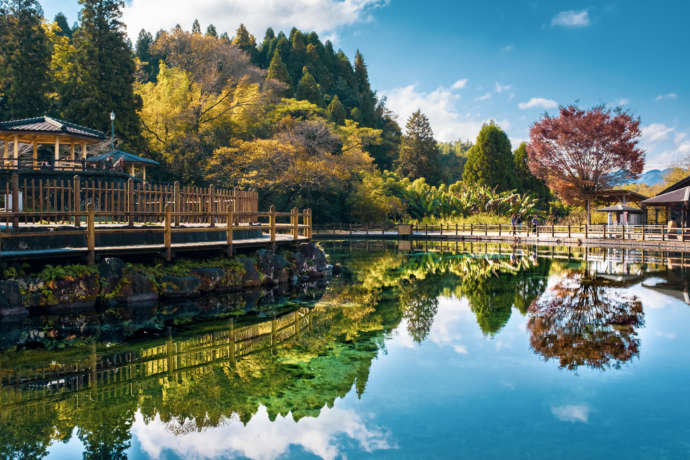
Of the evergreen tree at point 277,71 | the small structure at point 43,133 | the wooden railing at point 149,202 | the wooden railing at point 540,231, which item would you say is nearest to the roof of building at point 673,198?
the wooden railing at point 540,231

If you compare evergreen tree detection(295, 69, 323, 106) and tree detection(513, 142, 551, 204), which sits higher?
evergreen tree detection(295, 69, 323, 106)

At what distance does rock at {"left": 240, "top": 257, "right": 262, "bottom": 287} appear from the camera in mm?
14336

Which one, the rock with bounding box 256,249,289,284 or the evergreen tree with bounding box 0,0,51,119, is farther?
the evergreen tree with bounding box 0,0,51,119

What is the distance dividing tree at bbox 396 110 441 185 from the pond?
176ft

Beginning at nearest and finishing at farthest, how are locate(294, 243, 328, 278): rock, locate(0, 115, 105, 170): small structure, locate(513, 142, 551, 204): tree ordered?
locate(294, 243, 328, 278): rock
locate(0, 115, 105, 170): small structure
locate(513, 142, 551, 204): tree

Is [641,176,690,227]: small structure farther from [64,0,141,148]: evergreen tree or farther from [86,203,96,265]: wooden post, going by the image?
[64,0,141,148]: evergreen tree

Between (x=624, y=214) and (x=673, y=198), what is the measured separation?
3.75 m

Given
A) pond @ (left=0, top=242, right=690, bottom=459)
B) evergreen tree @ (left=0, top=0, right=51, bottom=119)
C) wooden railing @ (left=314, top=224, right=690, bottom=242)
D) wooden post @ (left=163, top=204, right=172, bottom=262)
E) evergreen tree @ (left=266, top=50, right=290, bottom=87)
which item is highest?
evergreen tree @ (left=266, top=50, right=290, bottom=87)

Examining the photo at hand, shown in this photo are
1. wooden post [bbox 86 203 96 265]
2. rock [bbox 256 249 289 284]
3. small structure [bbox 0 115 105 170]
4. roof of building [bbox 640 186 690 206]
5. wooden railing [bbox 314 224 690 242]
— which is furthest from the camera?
wooden railing [bbox 314 224 690 242]

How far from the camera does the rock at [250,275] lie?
47.0 ft

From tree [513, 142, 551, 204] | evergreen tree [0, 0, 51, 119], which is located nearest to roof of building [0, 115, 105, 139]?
evergreen tree [0, 0, 51, 119]

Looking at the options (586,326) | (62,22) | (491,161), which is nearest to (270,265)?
(586,326)

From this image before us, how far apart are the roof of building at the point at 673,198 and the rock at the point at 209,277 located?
94.7 feet

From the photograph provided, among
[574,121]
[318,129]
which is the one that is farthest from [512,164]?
[318,129]
